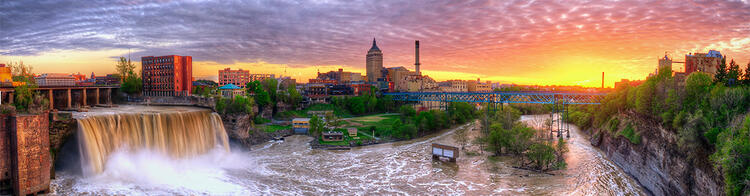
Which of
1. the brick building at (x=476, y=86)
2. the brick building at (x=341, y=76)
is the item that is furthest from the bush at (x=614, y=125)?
the brick building at (x=341, y=76)

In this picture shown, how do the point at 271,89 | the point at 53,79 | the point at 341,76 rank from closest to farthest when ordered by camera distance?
the point at 53,79 → the point at 271,89 → the point at 341,76

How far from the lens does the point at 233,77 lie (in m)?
114

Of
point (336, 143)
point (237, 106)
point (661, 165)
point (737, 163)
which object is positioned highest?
point (237, 106)

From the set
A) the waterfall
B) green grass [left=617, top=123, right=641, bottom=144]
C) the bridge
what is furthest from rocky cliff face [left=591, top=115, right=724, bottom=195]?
the bridge

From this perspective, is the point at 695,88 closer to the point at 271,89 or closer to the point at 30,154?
the point at 30,154

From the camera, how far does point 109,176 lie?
75.9 ft

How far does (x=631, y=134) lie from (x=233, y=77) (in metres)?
108

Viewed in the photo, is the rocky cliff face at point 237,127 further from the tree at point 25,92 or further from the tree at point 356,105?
the tree at point 356,105

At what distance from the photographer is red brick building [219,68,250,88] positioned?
112m

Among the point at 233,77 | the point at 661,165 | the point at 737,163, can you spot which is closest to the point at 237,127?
the point at 661,165

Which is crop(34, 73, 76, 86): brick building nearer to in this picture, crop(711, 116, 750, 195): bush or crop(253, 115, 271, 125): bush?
crop(253, 115, 271, 125): bush

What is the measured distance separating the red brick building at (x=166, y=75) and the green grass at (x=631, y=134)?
2010 inches

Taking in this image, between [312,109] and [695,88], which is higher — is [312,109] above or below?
below

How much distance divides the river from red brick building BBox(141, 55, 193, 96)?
57.9 feet
